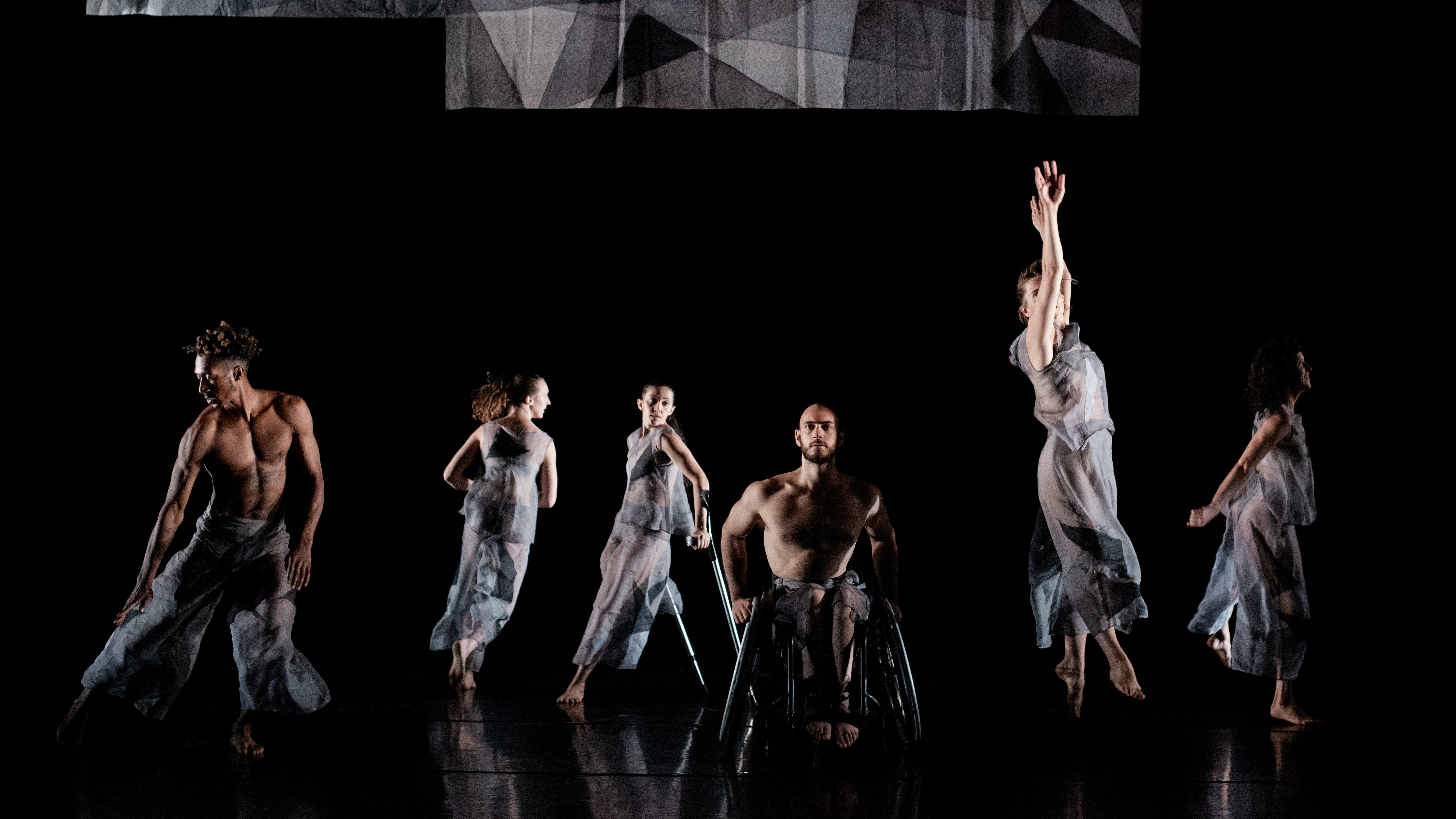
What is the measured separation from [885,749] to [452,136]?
3.81 m

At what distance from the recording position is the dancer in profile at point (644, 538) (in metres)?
4.59

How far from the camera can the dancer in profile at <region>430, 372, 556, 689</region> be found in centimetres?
493

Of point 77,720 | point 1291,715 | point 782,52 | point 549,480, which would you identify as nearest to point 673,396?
point 549,480

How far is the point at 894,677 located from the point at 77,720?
219 cm

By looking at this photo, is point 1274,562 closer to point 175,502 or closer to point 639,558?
point 639,558

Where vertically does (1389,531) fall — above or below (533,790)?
above

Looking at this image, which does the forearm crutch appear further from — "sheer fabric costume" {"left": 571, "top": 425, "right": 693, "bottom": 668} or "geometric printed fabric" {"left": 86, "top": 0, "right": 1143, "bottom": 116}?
"geometric printed fabric" {"left": 86, "top": 0, "right": 1143, "bottom": 116}

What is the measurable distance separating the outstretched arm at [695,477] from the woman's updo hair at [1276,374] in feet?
6.00

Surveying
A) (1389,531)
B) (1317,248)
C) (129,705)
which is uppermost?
(1317,248)

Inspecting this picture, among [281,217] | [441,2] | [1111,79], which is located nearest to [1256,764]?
[1111,79]

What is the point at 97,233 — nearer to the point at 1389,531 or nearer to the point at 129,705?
the point at 129,705

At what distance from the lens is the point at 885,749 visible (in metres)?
3.28

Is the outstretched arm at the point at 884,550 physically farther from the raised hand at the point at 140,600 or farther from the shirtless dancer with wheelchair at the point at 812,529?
the raised hand at the point at 140,600

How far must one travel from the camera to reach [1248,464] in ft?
12.7
